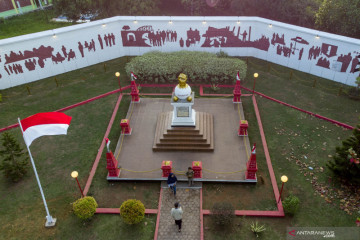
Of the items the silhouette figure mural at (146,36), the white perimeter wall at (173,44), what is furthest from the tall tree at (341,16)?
the silhouette figure mural at (146,36)

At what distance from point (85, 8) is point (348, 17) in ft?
83.3

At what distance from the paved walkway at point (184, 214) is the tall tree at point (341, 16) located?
20976 mm

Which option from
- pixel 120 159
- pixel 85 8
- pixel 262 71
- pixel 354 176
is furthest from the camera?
pixel 85 8

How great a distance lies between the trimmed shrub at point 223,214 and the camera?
44.4 feet

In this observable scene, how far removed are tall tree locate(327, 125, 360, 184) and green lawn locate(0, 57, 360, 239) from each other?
2.91 ft

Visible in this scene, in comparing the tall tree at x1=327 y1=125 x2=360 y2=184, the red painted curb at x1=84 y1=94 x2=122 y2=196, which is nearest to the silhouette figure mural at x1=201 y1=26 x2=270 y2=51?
the red painted curb at x1=84 y1=94 x2=122 y2=196

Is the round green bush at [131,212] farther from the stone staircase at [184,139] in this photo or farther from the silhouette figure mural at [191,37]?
the silhouette figure mural at [191,37]

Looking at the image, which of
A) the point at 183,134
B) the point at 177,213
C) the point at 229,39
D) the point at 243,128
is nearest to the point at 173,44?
A: the point at 229,39

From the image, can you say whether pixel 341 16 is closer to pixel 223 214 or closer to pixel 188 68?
pixel 188 68

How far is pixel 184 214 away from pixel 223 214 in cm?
198

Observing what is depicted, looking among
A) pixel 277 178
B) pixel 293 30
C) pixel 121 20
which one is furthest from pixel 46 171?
pixel 293 30

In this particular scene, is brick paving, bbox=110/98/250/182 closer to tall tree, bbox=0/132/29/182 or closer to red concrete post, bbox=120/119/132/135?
red concrete post, bbox=120/119/132/135

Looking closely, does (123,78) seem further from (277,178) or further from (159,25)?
(277,178)

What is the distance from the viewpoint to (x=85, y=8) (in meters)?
31.7
